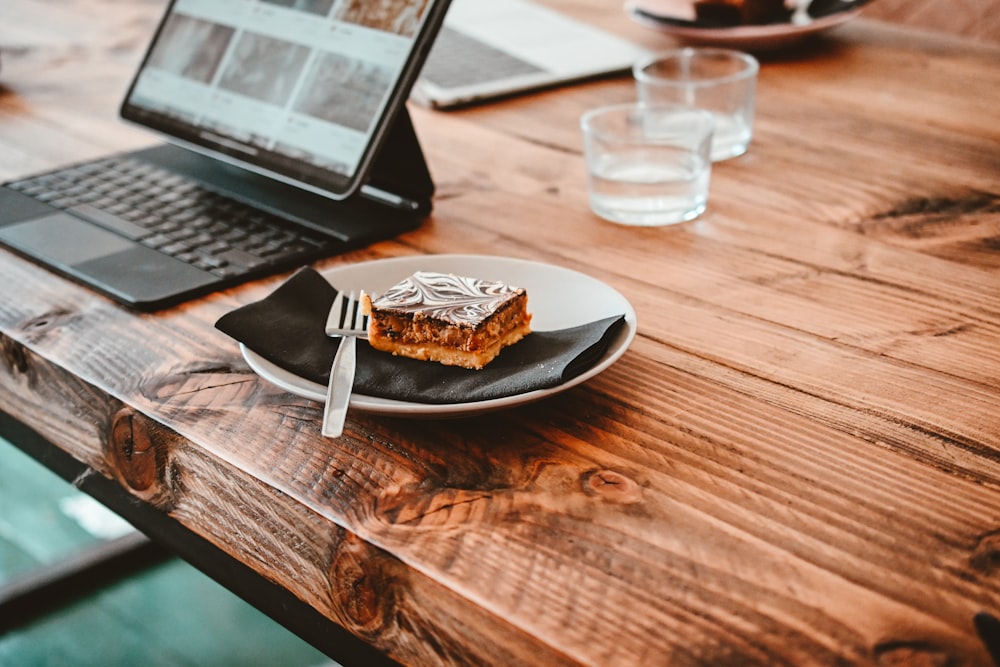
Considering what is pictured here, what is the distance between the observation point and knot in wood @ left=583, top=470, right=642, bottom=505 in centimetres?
53

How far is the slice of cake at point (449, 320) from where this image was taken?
1.97 feet

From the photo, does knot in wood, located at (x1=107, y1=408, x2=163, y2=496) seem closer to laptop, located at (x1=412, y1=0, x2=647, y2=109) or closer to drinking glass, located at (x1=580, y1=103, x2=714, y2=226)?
drinking glass, located at (x1=580, y1=103, x2=714, y2=226)

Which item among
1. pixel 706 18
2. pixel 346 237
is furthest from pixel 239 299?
pixel 706 18

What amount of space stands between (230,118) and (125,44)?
77 centimetres

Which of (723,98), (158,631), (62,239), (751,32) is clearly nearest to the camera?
(62,239)

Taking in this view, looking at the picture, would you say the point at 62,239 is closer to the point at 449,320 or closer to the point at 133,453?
the point at 133,453

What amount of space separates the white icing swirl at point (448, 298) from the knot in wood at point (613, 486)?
0.39ft

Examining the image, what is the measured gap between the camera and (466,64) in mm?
1358

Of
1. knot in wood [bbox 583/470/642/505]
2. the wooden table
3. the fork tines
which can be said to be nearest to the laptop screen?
the wooden table

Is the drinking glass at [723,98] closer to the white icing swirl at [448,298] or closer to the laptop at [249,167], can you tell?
the laptop at [249,167]

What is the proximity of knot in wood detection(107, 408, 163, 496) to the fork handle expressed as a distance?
13 cm

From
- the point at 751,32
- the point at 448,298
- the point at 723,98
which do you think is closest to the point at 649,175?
the point at 723,98

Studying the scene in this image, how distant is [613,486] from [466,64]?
3.10ft

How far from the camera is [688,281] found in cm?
78
